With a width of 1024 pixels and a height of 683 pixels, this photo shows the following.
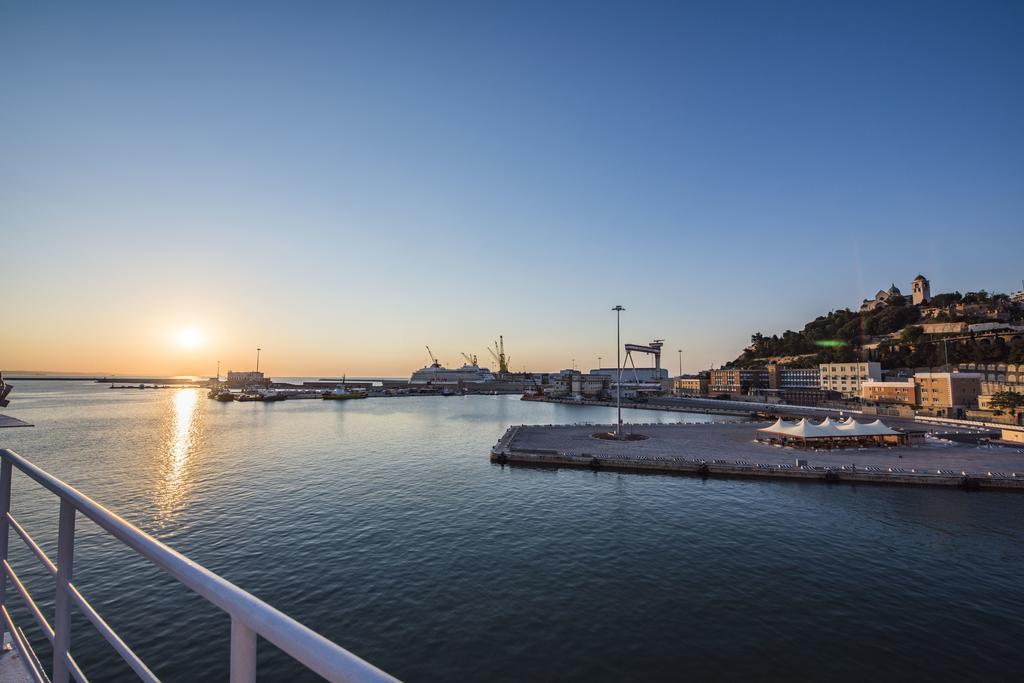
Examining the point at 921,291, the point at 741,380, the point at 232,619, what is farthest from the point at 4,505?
the point at 921,291

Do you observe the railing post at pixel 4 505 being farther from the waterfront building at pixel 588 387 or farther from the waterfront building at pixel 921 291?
the waterfront building at pixel 921 291

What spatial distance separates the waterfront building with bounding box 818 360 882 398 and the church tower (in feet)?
236

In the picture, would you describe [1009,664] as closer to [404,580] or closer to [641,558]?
[641,558]

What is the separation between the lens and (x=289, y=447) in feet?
162

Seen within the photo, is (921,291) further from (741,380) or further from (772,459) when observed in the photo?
(772,459)

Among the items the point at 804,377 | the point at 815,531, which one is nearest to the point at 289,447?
the point at 815,531

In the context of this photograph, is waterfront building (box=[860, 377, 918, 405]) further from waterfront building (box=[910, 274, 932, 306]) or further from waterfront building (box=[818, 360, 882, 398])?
waterfront building (box=[910, 274, 932, 306])

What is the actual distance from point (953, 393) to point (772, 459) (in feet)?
176

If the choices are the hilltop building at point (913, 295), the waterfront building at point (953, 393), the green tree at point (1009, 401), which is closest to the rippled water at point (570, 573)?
the green tree at point (1009, 401)

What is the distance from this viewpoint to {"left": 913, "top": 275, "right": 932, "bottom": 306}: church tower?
501ft

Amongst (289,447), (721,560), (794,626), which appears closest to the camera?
(794,626)

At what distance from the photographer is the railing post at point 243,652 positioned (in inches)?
54.6

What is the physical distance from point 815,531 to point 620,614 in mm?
13850

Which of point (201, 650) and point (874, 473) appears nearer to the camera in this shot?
point (201, 650)
